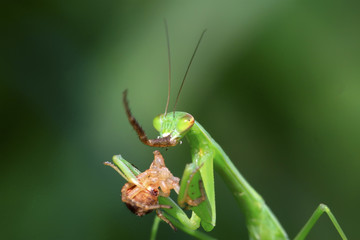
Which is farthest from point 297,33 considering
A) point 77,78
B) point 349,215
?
point 77,78

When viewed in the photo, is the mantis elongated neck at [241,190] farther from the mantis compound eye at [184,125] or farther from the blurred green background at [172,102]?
the blurred green background at [172,102]

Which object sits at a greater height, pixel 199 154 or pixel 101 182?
pixel 101 182

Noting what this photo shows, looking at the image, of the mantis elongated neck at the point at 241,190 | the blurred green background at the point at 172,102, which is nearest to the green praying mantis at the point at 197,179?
the mantis elongated neck at the point at 241,190

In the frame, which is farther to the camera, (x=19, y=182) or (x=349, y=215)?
(x=349, y=215)

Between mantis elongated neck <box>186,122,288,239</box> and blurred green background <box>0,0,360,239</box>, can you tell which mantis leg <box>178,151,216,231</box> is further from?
blurred green background <box>0,0,360,239</box>

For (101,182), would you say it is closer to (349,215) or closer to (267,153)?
(267,153)

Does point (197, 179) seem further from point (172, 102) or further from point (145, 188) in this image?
point (172, 102)

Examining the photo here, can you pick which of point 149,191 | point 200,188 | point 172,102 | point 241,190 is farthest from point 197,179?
point 172,102

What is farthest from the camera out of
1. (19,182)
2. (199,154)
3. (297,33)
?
(297,33)
